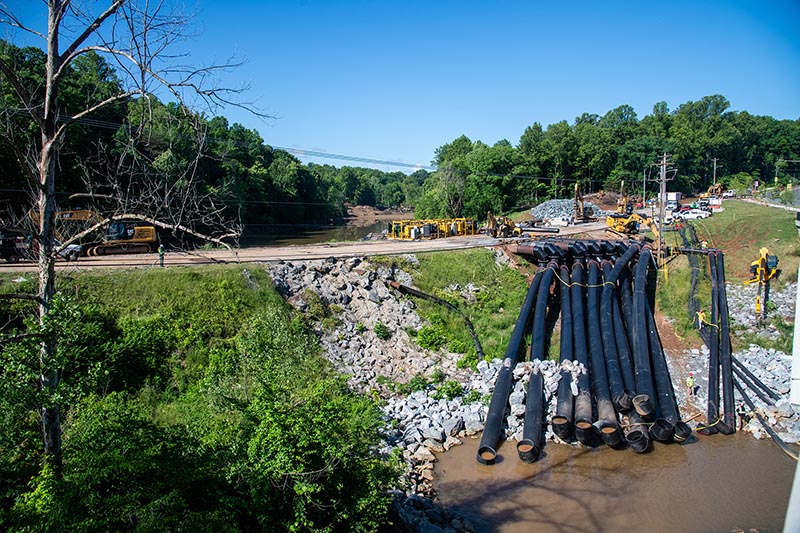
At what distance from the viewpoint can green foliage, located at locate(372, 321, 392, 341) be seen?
19.2 m

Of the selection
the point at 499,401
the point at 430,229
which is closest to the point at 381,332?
the point at 499,401

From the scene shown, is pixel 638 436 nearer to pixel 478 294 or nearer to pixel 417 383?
pixel 417 383

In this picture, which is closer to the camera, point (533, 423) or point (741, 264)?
point (533, 423)

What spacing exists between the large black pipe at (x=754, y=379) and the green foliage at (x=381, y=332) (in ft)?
38.6

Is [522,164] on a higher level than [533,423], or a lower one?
higher

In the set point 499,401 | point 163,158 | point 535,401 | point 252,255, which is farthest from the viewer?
point 163,158

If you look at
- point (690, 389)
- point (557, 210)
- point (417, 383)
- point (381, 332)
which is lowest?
point (690, 389)

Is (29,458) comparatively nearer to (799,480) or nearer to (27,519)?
(27,519)

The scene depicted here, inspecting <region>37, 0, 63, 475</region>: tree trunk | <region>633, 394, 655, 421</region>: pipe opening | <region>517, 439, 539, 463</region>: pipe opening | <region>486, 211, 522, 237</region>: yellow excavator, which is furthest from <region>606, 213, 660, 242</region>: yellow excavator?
<region>37, 0, 63, 475</region>: tree trunk

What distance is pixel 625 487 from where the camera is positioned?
41.1ft

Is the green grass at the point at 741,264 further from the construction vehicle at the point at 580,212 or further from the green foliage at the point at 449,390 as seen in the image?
the construction vehicle at the point at 580,212

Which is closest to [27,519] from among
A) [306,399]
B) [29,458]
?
[29,458]

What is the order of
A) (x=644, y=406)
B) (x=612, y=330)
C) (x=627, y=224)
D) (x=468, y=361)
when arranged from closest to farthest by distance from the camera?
(x=644, y=406)
(x=612, y=330)
(x=468, y=361)
(x=627, y=224)

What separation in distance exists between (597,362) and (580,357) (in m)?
0.67
